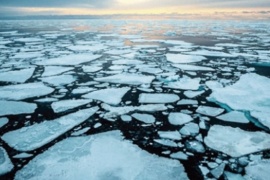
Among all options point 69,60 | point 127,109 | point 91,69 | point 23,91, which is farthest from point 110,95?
point 69,60

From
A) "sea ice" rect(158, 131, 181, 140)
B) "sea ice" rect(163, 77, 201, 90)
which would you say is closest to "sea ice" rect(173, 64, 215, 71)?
"sea ice" rect(163, 77, 201, 90)

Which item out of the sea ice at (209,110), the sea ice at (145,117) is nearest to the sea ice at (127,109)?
the sea ice at (145,117)

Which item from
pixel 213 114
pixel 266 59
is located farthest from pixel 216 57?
pixel 213 114

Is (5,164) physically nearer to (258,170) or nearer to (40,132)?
(40,132)

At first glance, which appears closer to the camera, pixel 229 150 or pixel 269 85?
pixel 229 150

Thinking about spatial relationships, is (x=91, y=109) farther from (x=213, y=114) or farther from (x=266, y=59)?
(x=266, y=59)

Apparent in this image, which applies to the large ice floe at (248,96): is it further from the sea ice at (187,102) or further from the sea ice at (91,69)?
the sea ice at (91,69)
